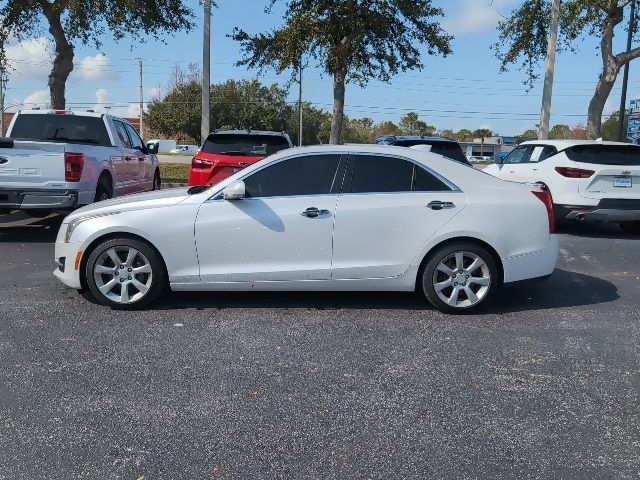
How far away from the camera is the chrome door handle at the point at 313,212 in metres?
5.89

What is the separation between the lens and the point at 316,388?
425 cm

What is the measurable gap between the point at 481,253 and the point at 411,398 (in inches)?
88.6

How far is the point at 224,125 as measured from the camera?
66125mm

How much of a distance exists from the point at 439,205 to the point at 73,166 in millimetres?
5438

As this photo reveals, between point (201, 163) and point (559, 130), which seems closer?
point (201, 163)

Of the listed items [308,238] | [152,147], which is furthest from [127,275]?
[152,147]

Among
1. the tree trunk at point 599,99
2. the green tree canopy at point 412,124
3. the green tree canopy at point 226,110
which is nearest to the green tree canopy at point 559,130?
the green tree canopy at point 412,124

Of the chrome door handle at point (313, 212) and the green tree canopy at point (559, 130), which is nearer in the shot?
the chrome door handle at point (313, 212)

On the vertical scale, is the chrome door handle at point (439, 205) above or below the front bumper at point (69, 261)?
above

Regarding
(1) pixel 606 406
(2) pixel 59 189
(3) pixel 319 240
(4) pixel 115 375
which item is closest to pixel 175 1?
(2) pixel 59 189

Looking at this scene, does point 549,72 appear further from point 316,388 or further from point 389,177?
point 316,388

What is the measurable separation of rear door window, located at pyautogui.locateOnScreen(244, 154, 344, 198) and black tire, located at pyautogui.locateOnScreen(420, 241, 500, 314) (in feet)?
3.79

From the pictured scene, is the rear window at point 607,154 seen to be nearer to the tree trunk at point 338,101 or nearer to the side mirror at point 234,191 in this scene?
the side mirror at point 234,191

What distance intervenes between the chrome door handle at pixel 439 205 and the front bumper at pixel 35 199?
5.32m
